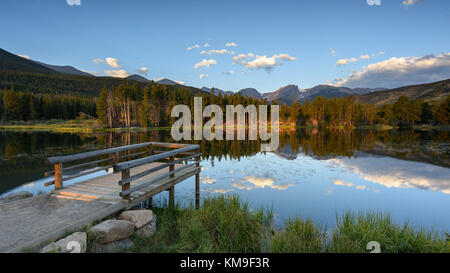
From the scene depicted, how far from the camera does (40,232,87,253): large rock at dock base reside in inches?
159

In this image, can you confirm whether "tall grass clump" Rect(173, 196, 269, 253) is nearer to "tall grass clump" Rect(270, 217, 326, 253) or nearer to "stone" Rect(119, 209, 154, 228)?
"tall grass clump" Rect(270, 217, 326, 253)

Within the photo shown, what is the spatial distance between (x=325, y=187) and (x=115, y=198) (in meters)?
10.7

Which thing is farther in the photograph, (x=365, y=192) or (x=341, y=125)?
(x=341, y=125)

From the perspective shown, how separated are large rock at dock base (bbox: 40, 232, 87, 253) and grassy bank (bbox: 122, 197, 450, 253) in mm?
1106

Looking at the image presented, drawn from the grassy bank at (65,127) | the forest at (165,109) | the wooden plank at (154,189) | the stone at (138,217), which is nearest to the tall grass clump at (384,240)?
the stone at (138,217)

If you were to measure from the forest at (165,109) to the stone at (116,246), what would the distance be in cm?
6288

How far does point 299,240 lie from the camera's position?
577 cm

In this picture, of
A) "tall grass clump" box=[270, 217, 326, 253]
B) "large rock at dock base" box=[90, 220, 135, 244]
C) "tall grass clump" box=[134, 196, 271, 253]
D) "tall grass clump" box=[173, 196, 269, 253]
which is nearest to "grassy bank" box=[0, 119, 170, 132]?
"tall grass clump" box=[134, 196, 271, 253]

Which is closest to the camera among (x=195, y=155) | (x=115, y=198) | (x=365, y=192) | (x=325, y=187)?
(x=115, y=198)

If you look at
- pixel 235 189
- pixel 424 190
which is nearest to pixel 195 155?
pixel 235 189

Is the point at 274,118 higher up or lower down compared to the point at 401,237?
higher up

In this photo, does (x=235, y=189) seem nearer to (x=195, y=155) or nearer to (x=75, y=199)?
(x=195, y=155)
